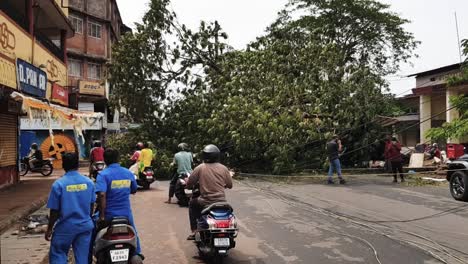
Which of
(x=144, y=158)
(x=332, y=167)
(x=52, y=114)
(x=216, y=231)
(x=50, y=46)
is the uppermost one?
(x=50, y=46)

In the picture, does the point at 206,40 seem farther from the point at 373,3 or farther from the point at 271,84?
the point at 373,3

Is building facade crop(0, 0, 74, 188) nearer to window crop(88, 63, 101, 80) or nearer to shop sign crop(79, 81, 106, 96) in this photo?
shop sign crop(79, 81, 106, 96)

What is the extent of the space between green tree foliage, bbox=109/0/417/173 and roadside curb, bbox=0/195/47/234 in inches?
294

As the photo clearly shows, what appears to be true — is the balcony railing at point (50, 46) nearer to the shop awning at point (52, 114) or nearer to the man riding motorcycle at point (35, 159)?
the shop awning at point (52, 114)

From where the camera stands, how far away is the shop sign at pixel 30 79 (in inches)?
472

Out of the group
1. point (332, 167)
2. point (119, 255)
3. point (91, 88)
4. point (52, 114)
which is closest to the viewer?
point (119, 255)

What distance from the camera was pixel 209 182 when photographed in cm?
672

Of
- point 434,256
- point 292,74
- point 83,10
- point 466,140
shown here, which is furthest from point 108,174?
point 83,10

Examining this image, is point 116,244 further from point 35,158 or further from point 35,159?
point 35,158

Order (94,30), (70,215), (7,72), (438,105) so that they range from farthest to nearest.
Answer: (94,30)
(438,105)
(7,72)
(70,215)

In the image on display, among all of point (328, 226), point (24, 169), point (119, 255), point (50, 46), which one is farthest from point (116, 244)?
point (24, 169)

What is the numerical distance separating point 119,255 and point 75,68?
3551cm

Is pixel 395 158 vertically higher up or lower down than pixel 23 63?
lower down

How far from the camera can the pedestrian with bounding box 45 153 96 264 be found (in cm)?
507
